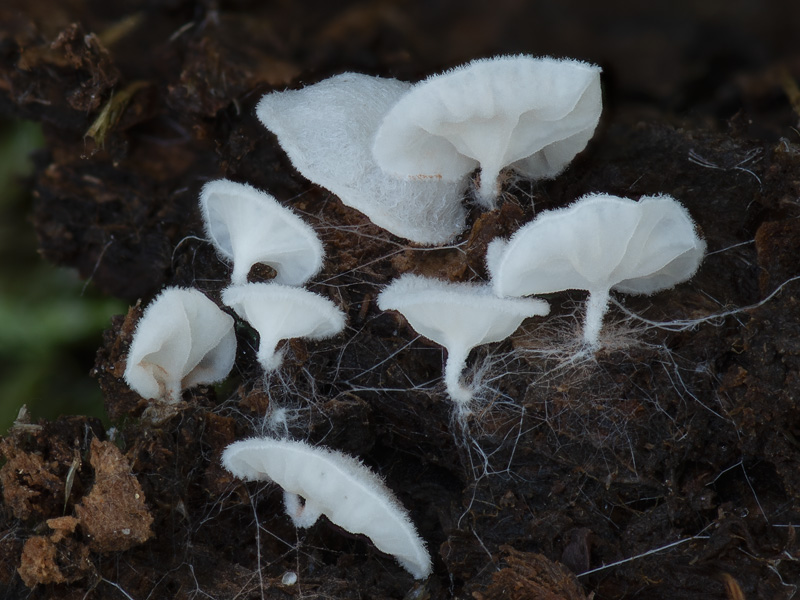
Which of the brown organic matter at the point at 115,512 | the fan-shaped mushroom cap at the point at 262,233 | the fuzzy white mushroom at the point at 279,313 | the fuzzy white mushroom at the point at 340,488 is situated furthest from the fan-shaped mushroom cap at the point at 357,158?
the brown organic matter at the point at 115,512

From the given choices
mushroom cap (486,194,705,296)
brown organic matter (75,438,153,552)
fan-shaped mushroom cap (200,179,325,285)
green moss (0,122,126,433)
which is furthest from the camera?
green moss (0,122,126,433)

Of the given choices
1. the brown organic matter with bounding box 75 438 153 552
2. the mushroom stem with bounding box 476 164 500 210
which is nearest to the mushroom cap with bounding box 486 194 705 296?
the mushroom stem with bounding box 476 164 500 210

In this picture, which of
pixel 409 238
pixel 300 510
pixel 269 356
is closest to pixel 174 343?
pixel 269 356

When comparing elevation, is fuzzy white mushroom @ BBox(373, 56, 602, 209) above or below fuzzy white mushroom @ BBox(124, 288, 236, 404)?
above

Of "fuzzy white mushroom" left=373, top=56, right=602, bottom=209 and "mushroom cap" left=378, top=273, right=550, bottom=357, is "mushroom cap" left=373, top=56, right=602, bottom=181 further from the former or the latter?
"mushroom cap" left=378, top=273, right=550, bottom=357

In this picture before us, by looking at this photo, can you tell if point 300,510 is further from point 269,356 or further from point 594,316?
point 594,316

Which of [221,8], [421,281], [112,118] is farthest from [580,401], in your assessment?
[112,118]

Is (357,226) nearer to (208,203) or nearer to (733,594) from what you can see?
(208,203)
